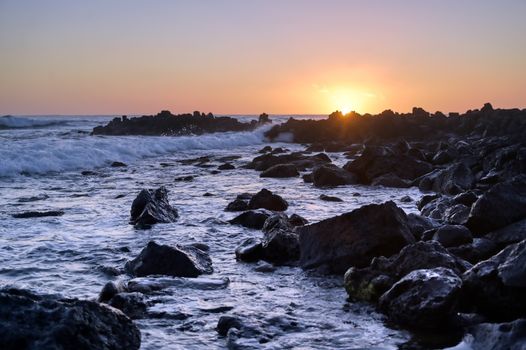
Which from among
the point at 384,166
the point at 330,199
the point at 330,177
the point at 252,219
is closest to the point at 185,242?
the point at 252,219

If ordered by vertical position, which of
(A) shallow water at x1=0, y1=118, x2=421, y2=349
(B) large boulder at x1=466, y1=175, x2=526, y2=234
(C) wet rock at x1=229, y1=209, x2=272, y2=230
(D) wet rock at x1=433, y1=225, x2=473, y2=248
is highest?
(B) large boulder at x1=466, y1=175, x2=526, y2=234

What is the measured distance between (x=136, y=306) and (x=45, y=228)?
453cm

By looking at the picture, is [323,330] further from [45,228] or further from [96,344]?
[45,228]

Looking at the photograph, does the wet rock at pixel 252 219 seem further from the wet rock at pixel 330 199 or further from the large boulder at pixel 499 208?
the large boulder at pixel 499 208

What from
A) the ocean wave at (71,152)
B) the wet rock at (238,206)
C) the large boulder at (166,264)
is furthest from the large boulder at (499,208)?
the ocean wave at (71,152)

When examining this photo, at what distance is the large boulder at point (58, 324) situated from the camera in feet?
11.1

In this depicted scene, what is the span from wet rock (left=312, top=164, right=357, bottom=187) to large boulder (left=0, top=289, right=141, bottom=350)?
11.4 metres

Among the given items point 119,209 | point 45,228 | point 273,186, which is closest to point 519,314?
point 45,228

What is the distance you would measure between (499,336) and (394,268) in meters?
1.65

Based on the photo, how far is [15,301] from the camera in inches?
145

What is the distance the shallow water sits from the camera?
442 centimetres

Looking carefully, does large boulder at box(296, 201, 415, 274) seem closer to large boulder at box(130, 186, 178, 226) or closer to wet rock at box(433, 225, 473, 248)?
wet rock at box(433, 225, 473, 248)

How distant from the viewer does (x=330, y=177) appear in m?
15.1

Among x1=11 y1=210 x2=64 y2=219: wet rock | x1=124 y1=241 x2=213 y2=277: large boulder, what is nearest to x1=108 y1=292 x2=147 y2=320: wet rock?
x1=124 y1=241 x2=213 y2=277: large boulder
